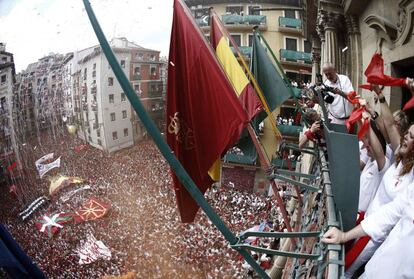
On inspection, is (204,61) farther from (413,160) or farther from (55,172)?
(413,160)

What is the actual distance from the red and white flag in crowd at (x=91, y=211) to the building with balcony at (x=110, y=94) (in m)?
0.65

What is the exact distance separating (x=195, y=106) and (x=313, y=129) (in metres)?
1.15

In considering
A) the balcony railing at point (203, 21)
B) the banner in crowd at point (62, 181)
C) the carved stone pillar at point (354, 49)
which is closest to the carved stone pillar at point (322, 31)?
the carved stone pillar at point (354, 49)

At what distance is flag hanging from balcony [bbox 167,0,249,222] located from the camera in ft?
9.09

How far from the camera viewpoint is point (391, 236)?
1.85 metres

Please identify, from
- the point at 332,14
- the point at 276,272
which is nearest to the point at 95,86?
the point at 276,272

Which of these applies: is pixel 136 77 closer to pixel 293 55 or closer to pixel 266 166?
pixel 266 166

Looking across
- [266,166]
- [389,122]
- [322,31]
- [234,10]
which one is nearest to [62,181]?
[266,166]

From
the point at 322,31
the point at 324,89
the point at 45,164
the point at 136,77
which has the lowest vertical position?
the point at 45,164

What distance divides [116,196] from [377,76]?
7.46 ft

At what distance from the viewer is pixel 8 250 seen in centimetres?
314

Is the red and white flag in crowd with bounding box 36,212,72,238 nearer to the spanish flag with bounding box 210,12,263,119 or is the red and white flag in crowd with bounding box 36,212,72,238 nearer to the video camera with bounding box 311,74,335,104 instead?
the spanish flag with bounding box 210,12,263,119

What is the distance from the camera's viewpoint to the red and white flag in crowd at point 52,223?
9.70 ft

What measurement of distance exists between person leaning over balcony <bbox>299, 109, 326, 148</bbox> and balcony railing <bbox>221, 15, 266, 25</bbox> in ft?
3.45
